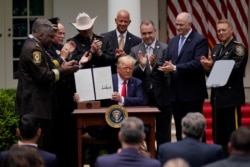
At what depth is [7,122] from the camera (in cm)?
1240

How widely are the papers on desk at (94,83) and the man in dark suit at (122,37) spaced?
878 millimetres

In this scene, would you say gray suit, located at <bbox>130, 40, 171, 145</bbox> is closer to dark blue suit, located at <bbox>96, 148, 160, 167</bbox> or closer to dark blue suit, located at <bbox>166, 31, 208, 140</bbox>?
dark blue suit, located at <bbox>166, 31, 208, 140</bbox>

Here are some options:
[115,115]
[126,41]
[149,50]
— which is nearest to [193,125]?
[115,115]

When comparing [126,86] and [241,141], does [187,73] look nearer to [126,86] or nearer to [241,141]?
[126,86]

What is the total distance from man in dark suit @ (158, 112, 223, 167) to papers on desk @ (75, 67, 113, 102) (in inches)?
125

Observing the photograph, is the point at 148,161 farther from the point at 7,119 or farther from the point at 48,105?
the point at 7,119

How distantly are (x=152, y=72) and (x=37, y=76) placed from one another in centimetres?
206

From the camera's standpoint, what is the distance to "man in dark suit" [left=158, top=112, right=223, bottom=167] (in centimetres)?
770

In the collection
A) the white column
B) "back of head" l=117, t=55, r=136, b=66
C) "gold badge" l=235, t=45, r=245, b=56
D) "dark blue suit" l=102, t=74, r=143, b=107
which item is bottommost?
"dark blue suit" l=102, t=74, r=143, b=107

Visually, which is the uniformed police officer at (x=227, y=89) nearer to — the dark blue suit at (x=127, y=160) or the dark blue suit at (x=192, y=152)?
the dark blue suit at (x=192, y=152)

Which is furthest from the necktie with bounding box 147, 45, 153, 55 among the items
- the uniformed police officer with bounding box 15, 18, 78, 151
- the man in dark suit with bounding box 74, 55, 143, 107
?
the uniformed police officer with bounding box 15, 18, 78, 151

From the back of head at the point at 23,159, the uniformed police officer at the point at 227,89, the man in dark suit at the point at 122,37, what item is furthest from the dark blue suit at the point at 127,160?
the man in dark suit at the point at 122,37

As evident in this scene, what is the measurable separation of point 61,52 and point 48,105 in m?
1.09

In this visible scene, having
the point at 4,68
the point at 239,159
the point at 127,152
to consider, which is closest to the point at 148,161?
the point at 127,152
